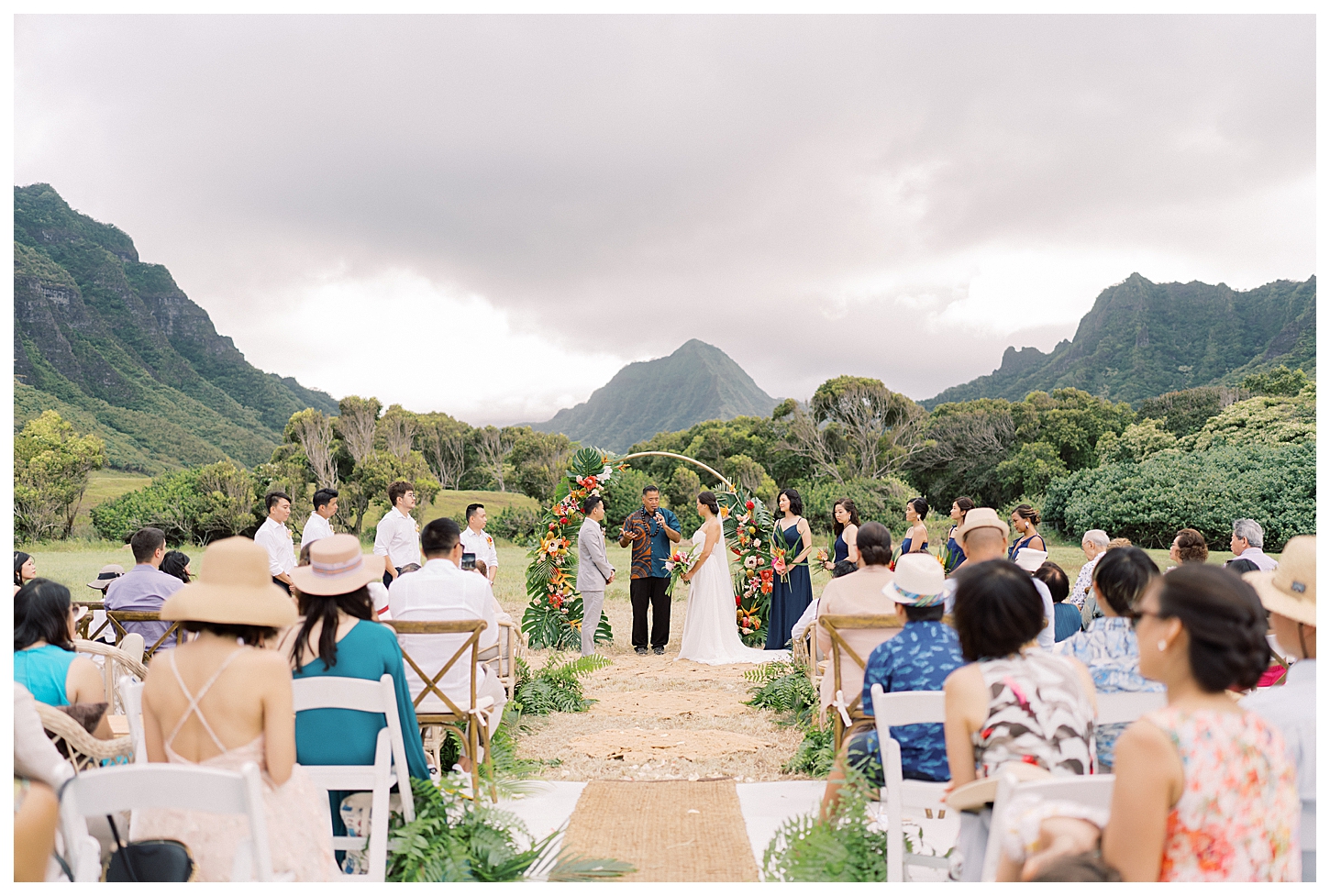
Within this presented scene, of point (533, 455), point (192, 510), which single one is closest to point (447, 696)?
point (192, 510)

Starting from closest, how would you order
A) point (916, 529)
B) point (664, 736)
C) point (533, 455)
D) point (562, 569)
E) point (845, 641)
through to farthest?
point (845, 641), point (664, 736), point (916, 529), point (562, 569), point (533, 455)

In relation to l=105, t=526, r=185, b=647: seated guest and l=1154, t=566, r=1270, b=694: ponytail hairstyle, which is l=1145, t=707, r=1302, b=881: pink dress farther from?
l=105, t=526, r=185, b=647: seated guest

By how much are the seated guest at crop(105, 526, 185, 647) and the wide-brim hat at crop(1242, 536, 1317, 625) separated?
6.02 meters

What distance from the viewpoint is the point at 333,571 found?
335cm

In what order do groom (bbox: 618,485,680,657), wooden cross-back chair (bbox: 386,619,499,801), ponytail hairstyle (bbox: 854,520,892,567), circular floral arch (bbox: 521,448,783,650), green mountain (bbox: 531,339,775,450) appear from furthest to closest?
green mountain (bbox: 531,339,775,450) < circular floral arch (bbox: 521,448,783,650) < groom (bbox: 618,485,680,657) < ponytail hairstyle (bbox: 854,520,892,567) < wooden cross-back chair (bbox: 386,619,499,801)

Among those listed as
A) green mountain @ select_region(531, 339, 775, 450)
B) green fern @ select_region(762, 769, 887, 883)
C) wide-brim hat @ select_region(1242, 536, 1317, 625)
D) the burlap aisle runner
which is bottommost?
the burlap aisle runner

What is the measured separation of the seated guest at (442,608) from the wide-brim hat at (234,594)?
5.50ft

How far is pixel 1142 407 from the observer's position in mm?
35281

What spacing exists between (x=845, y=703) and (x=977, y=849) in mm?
2152

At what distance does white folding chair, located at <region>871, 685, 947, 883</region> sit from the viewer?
2836mm

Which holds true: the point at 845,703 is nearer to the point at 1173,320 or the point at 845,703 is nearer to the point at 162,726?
the point at 162,726

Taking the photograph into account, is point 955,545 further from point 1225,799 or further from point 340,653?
point 1225,799

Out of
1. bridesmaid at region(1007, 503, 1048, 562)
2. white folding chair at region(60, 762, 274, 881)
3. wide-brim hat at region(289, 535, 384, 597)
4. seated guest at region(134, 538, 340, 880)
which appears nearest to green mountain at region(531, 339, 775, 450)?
bridesmaid at region(1007, 503, 1048, 562)

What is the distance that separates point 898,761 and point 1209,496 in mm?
21268
